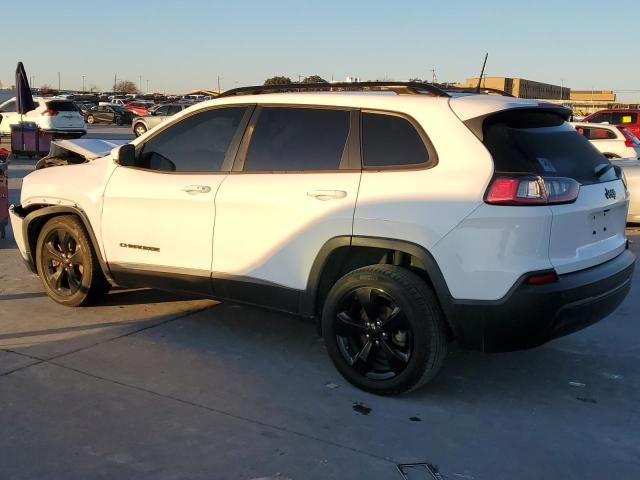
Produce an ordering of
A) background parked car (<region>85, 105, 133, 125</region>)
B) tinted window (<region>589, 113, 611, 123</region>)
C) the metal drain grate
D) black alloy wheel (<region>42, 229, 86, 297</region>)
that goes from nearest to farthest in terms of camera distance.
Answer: the metal drain grate < black alloy wheel (<region>42, 229, 86, 297</region>) < tinted window (<region>589, 113, 611, 123</region>) < background parked car (<region>85, 105, 133, 125</region>)

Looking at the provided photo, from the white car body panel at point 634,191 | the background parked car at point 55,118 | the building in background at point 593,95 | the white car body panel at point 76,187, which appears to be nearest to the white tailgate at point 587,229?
the white car body panel at point 76,187

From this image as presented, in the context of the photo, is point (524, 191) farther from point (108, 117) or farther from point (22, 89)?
point (108, 117)

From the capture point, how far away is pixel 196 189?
4.69 meters

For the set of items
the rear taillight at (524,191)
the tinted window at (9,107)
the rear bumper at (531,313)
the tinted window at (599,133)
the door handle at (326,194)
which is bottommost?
the rear bumper at (531,313)

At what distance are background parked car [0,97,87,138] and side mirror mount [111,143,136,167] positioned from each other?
19976mm

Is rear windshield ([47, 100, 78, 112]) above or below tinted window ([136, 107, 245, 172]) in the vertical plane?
above

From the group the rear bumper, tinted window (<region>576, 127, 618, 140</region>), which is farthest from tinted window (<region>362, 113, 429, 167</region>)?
tinted window (<region>576, 127, 618, 140</region>)

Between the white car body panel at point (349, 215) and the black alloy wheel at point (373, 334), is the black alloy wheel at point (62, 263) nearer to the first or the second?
the white car body panel at point (349, 215)

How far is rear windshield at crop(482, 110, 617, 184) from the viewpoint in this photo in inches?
145

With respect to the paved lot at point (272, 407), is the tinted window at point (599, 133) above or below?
above

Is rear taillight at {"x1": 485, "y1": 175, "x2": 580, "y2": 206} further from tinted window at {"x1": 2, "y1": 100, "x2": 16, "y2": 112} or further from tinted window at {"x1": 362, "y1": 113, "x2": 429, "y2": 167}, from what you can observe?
tinted window at {"x1": 2, "y1": 100, "x2": 16, "y2": 112}

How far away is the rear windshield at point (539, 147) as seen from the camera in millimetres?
3678

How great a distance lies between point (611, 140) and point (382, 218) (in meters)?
13.5

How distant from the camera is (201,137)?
4.91m
